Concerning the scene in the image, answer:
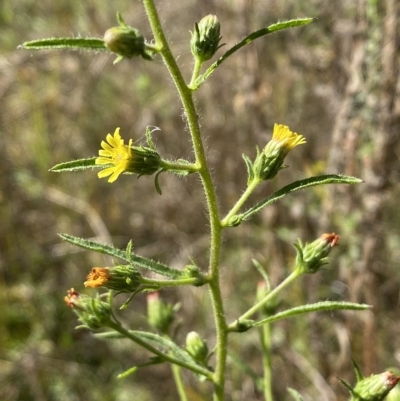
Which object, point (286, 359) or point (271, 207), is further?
point (271, 207)

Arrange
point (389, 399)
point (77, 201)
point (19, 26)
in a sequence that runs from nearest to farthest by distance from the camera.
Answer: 1. point (389, 399)
2. point (77, 201)
3. point (19, 26)

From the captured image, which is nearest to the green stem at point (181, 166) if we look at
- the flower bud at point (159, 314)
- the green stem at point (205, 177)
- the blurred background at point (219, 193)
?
the green stem at point (205, 177)

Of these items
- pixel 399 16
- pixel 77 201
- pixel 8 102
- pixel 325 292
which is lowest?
pixel 325 292

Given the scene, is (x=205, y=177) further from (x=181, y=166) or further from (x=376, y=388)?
(x=376, y=388)

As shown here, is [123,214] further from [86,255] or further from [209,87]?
[209,87]

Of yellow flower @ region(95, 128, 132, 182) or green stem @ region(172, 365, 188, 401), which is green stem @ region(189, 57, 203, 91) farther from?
green stem @ region(172, 365, 188, 401)

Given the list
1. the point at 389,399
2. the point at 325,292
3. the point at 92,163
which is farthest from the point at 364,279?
the point at 92,163

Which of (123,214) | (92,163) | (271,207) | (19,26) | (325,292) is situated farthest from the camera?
(19,26)

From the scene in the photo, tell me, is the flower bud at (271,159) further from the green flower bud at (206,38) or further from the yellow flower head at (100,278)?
the yellow flower head at (100,278)
